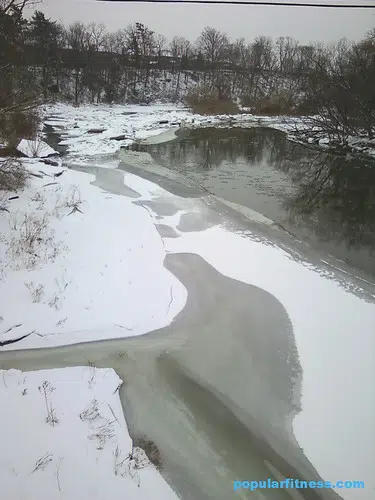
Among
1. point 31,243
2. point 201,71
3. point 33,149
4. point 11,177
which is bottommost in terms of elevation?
point 31,243

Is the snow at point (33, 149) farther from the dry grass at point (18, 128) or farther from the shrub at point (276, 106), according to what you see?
the shrub at point (276, 106)

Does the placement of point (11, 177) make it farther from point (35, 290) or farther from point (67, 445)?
point (67, 445)

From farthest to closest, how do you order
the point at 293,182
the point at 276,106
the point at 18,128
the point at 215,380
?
the point at 276,106 → the point at 18,128 → the point at 293,182 → the point at 215,380

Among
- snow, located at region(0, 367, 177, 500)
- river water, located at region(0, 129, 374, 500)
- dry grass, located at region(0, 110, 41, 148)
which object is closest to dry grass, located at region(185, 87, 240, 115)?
dry grass, located at region(0, 110, 41, 148)

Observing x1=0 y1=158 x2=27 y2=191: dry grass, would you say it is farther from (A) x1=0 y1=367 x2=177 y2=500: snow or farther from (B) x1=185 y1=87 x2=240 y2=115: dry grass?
(B) x1=185 y1=87 x2=240 y2=115: dry grass

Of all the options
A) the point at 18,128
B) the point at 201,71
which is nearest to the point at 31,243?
the point at 18,128

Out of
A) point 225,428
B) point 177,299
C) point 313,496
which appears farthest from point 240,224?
point 313,496

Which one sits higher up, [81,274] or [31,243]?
[31,243]
